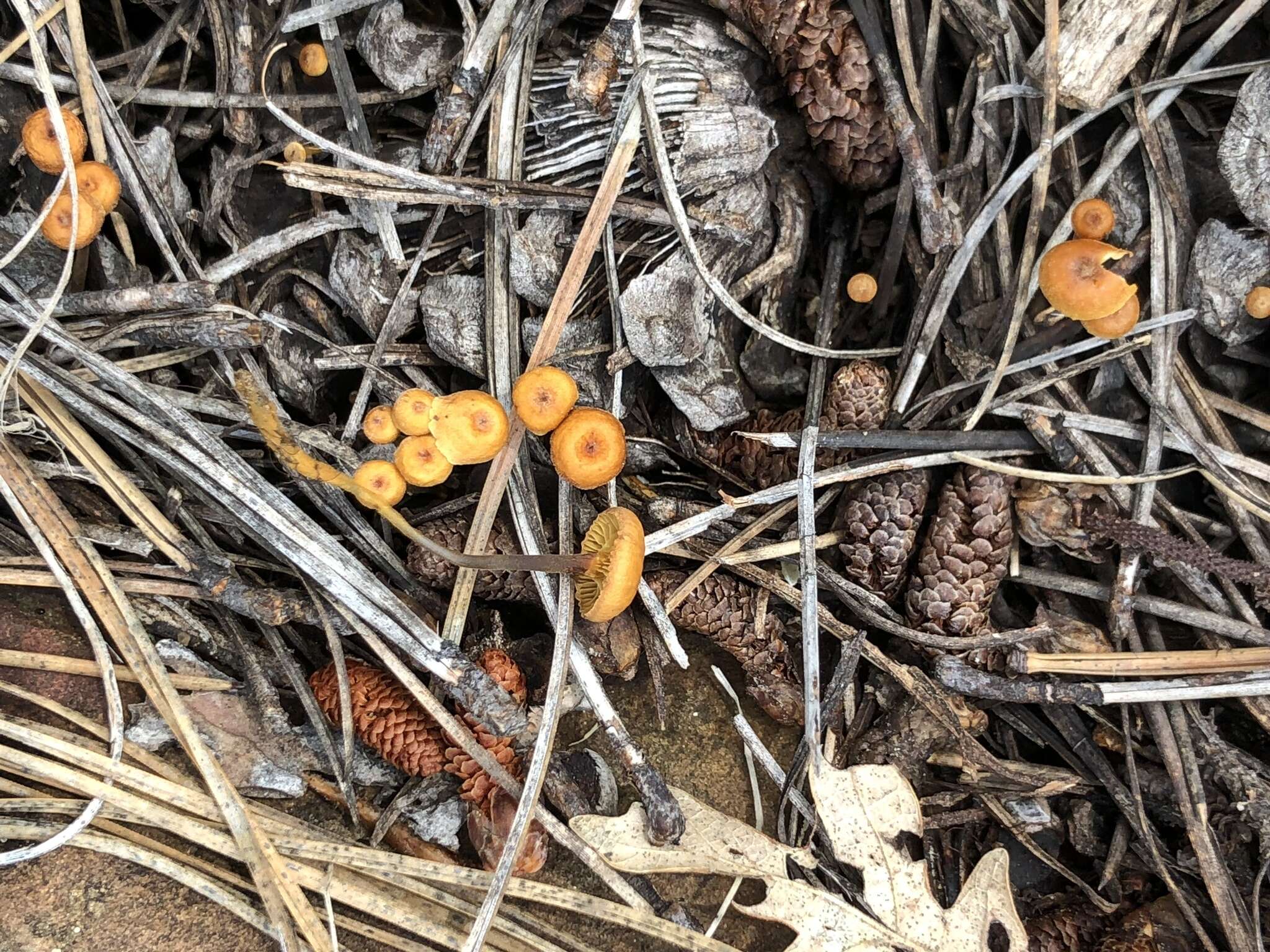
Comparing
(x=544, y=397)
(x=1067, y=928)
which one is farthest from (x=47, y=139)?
(x=1067, y=928)

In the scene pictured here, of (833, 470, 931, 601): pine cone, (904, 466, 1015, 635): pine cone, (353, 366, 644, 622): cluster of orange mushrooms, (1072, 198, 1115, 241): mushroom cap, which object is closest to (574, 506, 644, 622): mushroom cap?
(353, 366, 644, 622): cluster of orange mushrooms

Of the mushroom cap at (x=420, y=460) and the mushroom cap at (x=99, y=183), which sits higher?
the mushroom cap at (x=99, y=183)

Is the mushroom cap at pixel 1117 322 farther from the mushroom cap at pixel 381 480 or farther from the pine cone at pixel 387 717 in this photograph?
the pine cone at pixel 387 717

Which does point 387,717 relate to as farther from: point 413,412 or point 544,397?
point 544,397

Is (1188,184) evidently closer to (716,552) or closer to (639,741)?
(716,552)

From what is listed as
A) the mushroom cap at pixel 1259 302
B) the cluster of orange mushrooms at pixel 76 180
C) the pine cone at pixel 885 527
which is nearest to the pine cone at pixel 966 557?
the pine cone at pixel 885 527
